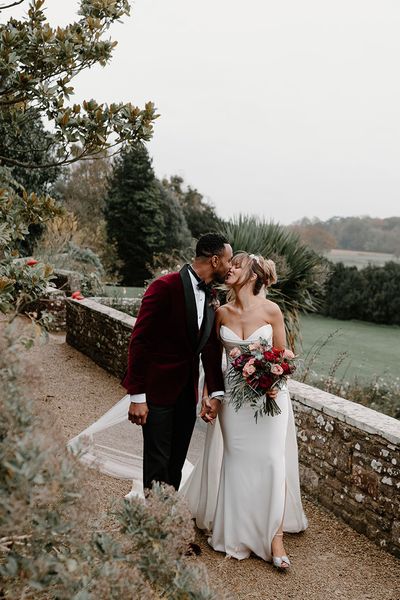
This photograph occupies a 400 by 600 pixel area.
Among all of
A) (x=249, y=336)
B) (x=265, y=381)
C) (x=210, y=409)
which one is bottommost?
(x=210, y=409)

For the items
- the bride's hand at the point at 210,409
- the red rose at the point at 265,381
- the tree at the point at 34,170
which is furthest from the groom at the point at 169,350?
the tree at the point at 34,170

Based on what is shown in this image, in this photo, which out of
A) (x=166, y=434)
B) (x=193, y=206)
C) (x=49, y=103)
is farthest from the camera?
(x=193, y=206)

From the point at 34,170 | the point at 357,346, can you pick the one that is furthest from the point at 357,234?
the point at 34,170

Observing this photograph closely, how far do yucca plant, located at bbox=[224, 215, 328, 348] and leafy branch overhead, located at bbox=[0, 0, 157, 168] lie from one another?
4.58 metres

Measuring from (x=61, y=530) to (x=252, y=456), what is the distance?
293cm

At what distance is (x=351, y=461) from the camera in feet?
15.3

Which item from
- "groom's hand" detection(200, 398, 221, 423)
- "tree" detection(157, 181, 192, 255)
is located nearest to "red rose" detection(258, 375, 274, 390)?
"groom's hand" detection(200, 398, 221, 423)

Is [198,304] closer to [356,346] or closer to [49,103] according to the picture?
[49,103]

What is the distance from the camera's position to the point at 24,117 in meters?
5.36

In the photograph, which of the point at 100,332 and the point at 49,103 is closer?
the point at 49,103

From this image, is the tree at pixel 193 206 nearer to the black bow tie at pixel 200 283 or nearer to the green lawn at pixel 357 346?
the green lawn at pixel 357 346

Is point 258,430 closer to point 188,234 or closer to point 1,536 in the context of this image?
point 1,536

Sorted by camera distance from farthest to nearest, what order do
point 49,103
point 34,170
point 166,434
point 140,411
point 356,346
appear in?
1. point 34,170
2. point 356,346
3. point 49,103
4. point 166,434
5. point 140,411

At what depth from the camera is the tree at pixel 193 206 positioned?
32219mm
